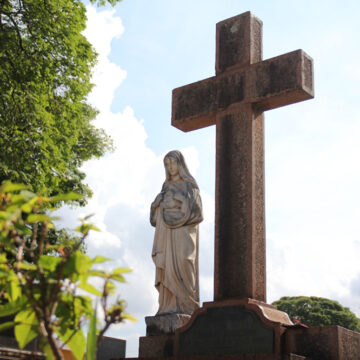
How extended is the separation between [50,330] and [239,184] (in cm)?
524

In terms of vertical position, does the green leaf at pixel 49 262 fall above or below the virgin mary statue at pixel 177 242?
below

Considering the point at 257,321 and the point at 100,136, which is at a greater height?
the point at 100,136

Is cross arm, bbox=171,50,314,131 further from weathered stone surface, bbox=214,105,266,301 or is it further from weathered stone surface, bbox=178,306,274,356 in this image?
weathered stone surface, bbox=178,306,274,356

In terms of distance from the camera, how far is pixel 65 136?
463 inches

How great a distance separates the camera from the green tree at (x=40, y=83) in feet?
35.0

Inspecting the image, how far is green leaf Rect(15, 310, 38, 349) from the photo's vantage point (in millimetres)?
2082

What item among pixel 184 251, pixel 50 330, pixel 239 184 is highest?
pixel 239 184

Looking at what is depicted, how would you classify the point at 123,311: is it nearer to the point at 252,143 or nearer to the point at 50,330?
the point at 50,330

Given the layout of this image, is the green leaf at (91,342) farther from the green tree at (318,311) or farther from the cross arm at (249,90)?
the green tree at (318,311)

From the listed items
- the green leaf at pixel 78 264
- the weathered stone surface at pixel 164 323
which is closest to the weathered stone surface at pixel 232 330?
the weathered stone surface at pixel 164 323

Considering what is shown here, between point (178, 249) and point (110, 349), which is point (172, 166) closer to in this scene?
point (178, 249)

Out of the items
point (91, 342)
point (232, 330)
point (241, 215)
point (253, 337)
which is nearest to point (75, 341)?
point (91, 342)

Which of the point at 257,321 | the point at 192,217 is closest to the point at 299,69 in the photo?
the point at 192,217

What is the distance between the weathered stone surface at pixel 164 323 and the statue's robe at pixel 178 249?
163 millimetres
